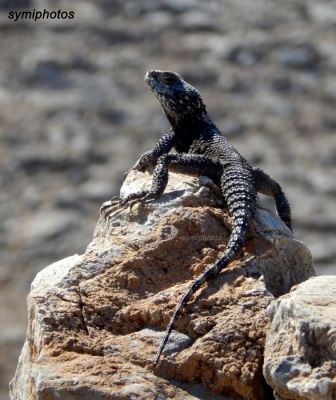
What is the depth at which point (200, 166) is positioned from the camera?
7152 mm

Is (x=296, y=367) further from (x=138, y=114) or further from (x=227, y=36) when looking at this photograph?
(x=227, y=36)

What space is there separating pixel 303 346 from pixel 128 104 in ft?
28.3

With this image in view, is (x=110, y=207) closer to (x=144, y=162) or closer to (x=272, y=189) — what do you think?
(x=144, y=162)

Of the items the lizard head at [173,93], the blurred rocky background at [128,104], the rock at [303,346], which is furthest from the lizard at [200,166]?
the blurred rocky background at [128,104]

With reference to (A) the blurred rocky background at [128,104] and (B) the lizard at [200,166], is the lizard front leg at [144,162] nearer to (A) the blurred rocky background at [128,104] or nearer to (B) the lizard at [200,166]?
(B) the lizard at [200,166]

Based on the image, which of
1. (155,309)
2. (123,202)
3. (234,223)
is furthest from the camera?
(123,202)

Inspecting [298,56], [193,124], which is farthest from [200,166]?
[298,56]

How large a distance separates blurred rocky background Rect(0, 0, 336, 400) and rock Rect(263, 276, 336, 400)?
6.01 metres

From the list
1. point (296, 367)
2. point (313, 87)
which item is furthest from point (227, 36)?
point (296, 367)

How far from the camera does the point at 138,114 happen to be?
44.2 feet

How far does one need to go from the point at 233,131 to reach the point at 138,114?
38.5 inches

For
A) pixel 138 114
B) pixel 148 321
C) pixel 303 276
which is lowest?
pixel 148 321

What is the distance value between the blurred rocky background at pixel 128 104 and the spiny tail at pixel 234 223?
4.68m

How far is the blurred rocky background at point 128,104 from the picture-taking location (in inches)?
482
